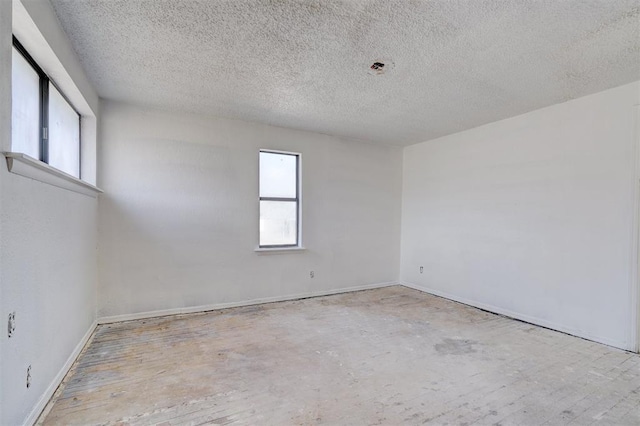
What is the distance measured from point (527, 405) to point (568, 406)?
0.92ft

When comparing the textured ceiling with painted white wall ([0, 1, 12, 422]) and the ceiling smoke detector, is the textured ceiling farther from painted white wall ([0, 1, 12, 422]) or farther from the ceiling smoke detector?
painted white wall ([0, 1, 12, 422])

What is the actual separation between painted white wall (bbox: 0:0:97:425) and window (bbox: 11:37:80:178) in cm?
23

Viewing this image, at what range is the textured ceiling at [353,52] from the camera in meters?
1.99

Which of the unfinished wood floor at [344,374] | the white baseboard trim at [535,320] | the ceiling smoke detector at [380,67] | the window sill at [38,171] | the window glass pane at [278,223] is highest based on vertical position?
the ceiling smoke detector at [380,67]

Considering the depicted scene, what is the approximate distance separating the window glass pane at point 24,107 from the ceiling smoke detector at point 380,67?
8.19 feet

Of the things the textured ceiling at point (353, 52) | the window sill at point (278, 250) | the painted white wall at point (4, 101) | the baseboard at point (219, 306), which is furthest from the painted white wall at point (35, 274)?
the window sill at point (278, 250)

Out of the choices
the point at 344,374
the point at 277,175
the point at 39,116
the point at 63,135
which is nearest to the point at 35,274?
the point at 39,116

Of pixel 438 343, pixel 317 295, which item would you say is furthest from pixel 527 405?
pixel 317 295

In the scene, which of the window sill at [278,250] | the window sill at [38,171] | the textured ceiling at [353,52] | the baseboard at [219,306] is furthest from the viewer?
the window sill at [278,250]

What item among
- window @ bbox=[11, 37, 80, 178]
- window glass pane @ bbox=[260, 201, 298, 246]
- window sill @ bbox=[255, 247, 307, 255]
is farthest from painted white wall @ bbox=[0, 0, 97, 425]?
window glass pane @ bbox=[260, 201, 298, 246]

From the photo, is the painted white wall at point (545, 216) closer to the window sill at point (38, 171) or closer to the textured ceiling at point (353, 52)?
the textured ceiling at point (353, 52)

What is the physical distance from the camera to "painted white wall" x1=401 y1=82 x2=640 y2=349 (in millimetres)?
3102

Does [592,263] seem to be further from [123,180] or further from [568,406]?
[123,180]

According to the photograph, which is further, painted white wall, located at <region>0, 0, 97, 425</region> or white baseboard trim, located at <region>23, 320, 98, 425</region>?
white baseboard trim, located at <region>23, 320, 98, 425</region>
